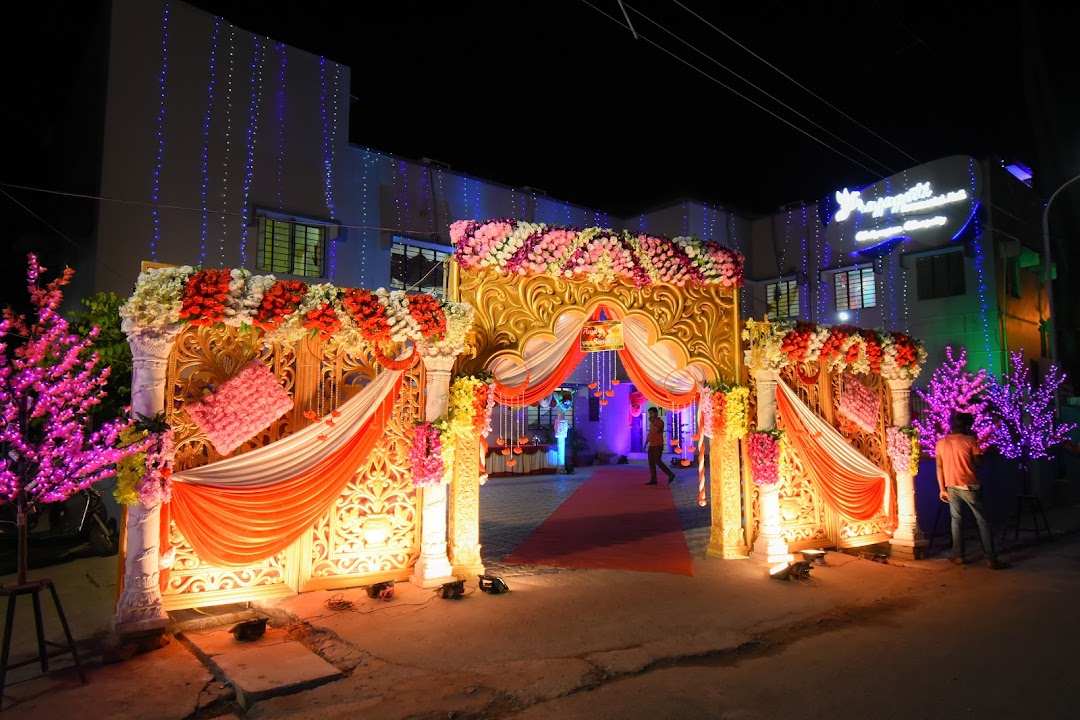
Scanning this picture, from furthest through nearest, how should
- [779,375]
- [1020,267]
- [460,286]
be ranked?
[1020,267] → [779,375] → [460,286]

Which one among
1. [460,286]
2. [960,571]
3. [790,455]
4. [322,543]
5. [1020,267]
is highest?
[1020,267]

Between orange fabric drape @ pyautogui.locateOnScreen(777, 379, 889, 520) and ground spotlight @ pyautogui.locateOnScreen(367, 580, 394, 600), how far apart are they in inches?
202

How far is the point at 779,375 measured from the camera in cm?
822

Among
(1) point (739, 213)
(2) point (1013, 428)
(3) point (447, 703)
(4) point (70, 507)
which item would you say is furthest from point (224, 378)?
(1) point (739, 213)

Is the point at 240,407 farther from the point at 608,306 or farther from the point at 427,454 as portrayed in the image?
the point at 608,306

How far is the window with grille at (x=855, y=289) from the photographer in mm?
16734

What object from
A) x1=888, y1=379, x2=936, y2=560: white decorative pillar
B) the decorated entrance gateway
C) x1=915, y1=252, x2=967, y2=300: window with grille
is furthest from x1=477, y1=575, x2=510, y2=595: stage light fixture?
x1=915, y1=252, x2=967, y2=300: window with grille

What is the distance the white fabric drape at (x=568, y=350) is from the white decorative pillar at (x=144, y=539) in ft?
10.5

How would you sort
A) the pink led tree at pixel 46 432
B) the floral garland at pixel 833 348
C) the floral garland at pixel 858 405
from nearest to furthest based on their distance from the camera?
the pink led tree at pixel 46 432 < the floral garland at pixel 833 348 < the floral garland at pixel 858 405

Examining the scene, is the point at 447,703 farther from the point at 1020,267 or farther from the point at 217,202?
the point at 1020,267

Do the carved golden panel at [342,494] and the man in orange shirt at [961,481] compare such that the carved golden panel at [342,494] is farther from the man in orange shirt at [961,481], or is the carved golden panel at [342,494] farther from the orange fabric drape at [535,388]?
the man in orange shirt at [961,481]

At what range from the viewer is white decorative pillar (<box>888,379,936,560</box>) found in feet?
27.5

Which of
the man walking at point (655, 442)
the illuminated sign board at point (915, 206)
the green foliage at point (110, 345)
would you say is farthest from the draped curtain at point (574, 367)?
the illuminated sign board at point (915, 206)

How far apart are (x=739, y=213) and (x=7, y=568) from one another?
1837 centimetres
